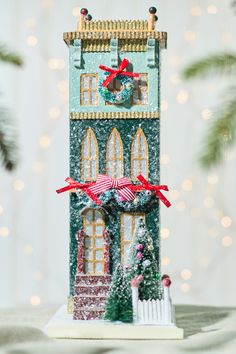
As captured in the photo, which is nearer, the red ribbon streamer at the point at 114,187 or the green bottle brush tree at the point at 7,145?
the green bottle brush tree at the point at 7,145

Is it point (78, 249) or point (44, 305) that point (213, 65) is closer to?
point (78, 249)

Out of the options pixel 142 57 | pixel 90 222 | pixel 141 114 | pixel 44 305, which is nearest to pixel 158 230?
pixel 90 222

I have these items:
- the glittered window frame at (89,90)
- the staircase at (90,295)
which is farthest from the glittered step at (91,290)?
the glittered window frame at (89,90)

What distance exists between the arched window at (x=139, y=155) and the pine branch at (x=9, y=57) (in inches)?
69.6

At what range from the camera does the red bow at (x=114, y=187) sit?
3.91 m

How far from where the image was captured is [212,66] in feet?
7.53

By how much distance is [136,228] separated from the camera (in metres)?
3.95

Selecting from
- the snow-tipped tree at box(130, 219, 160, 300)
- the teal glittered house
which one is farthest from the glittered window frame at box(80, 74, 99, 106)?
the snow-tipped tree at box(130, 219, 160, 300)

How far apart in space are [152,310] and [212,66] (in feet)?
6.04

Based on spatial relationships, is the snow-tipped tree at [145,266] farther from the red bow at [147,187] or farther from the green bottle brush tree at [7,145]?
the green bottle brush tree at [7,145]

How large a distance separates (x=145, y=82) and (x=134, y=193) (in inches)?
27.1

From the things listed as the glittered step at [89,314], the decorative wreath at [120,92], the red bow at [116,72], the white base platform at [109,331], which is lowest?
the white base platform at [109,331]

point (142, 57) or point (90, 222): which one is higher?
point (142, 57)

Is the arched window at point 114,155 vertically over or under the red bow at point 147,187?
over
